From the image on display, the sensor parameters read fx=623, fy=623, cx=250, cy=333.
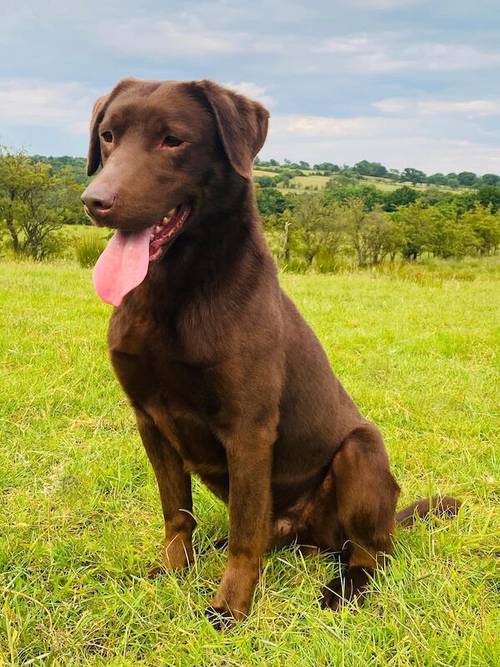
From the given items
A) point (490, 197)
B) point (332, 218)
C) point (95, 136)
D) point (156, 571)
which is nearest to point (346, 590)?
point (156, 571)

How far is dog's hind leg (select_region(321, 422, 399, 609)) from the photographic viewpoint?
93.6 inches

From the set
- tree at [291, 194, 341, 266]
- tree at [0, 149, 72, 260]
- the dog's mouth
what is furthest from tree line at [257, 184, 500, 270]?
the dog's mouth

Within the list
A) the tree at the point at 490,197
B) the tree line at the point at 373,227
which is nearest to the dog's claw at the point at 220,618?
the tree line at the point at 373,227

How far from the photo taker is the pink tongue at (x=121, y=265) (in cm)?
200

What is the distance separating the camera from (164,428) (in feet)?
7.52

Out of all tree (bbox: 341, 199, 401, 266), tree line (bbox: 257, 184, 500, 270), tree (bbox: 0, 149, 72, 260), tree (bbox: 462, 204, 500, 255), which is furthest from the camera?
tree (bbox: 462, 204, 500, 255)

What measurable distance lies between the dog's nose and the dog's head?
0.08 feet

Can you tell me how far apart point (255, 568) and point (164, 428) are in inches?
24.1

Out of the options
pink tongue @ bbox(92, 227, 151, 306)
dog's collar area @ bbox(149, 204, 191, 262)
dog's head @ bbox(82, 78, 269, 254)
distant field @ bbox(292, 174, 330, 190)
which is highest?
distant field @ bbox(292, 174, 330, 190)

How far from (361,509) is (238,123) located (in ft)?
4.86

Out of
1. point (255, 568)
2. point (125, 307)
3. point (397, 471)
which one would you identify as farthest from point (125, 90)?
point (397, 471)

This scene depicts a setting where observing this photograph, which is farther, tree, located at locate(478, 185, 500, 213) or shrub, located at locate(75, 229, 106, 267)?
tree, located at locate(478, 185, 500, 213)

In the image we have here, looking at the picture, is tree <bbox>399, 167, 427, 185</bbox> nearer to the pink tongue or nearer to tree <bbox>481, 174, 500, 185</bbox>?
tree <bbox>481, 174, 500, 185</bbox>

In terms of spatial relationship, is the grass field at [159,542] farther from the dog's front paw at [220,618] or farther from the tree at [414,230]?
the tree at [414,230]
